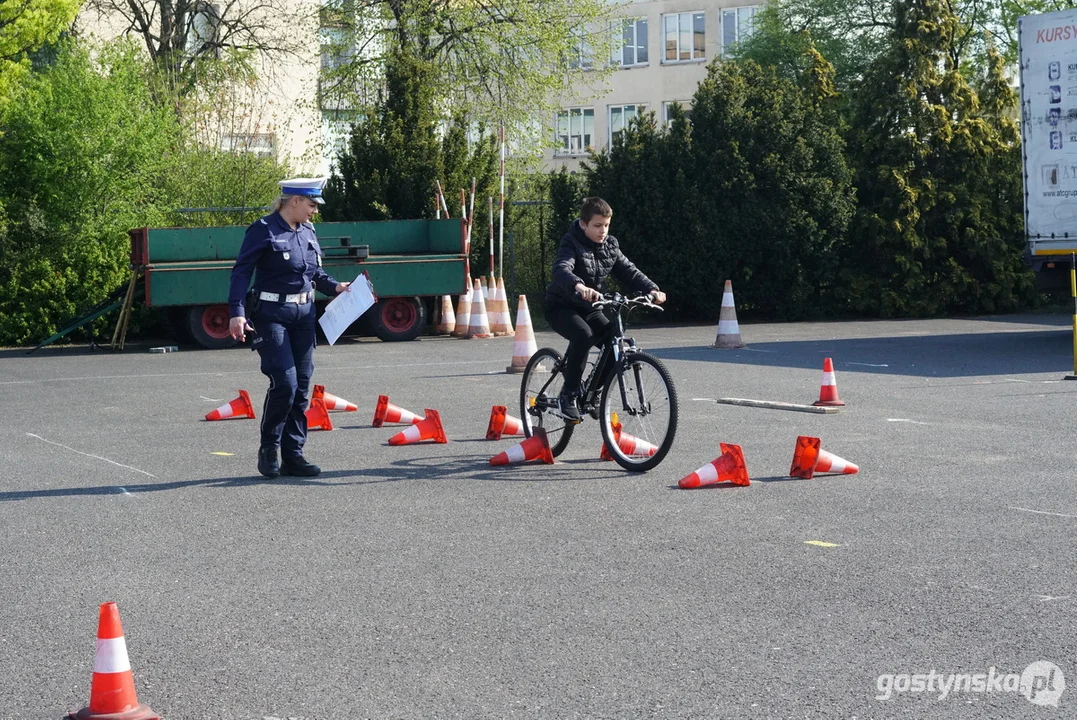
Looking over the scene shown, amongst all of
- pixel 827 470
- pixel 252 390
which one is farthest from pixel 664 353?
pixel 827 470

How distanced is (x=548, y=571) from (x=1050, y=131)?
14.6 metres

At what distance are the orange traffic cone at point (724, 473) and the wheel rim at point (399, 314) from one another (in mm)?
15290

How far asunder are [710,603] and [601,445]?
4.75 m

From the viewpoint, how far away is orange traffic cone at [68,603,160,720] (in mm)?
4148

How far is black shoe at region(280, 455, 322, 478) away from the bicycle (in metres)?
1.60

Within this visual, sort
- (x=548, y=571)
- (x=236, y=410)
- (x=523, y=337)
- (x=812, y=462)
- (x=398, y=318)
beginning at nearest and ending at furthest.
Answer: (x=548, y=571) < (x=812, y=462) < (x=236, y=410) < (x=523, y=337) < (x=398, y=318)

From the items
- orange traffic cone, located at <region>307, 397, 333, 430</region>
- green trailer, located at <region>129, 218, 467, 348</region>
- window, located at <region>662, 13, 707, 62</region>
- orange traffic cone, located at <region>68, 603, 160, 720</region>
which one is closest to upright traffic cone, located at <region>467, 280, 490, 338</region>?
green trailer, located at <region>129, 218, 467, 348</region>

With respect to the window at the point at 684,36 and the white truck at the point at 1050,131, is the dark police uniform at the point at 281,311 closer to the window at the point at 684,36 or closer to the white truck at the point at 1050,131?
the white truck at the point at 1050,131

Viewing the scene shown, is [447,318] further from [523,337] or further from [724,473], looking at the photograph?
[724,473]

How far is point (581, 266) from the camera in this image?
31.1 feet

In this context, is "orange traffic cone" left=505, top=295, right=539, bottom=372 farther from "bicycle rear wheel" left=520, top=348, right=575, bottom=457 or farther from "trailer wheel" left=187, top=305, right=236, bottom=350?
"trailer wheel" left=187, top=305, right=236, bottom=350

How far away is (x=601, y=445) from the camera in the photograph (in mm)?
10422

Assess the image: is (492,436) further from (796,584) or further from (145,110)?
(145,110)

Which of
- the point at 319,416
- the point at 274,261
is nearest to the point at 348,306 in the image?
the point at 274,261
